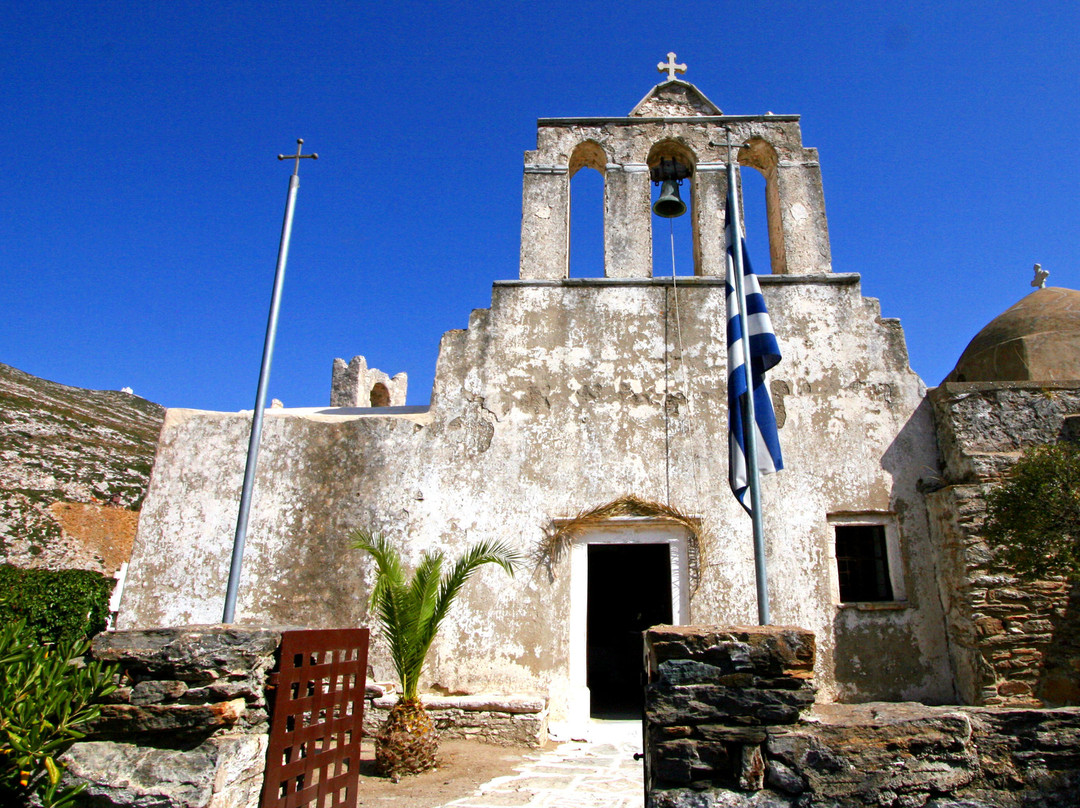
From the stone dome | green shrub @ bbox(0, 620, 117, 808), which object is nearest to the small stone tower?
the stone dome

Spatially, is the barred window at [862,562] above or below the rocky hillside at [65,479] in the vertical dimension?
below

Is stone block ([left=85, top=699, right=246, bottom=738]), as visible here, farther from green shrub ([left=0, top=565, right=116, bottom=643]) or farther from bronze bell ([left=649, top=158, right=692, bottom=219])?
green shrub ([left=0, top=565, right=116, bottom=643])

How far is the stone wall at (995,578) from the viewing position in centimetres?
691

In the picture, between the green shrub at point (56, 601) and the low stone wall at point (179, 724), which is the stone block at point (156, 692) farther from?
the green shrub at point (56, 601)

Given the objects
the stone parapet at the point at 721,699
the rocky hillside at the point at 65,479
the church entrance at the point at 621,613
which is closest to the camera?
the stone parapet at the point at 721,699

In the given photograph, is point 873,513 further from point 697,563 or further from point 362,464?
point 362,464

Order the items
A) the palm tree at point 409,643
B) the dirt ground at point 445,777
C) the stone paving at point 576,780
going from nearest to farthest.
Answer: the stone paving at point 576,780 → the dirt ground at point 445,777 → the palm tree at point 409,643

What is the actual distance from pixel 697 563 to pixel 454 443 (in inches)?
122

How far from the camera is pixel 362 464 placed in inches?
329

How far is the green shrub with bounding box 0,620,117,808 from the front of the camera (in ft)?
10.5

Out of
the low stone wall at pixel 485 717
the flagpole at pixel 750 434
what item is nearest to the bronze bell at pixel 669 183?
the flagpole at pixel 750 434

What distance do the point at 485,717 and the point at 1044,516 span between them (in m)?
5.55

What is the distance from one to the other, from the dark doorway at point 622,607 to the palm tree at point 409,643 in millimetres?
5946

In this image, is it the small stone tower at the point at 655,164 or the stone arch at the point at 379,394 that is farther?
the stone arch at the point at 379,394
